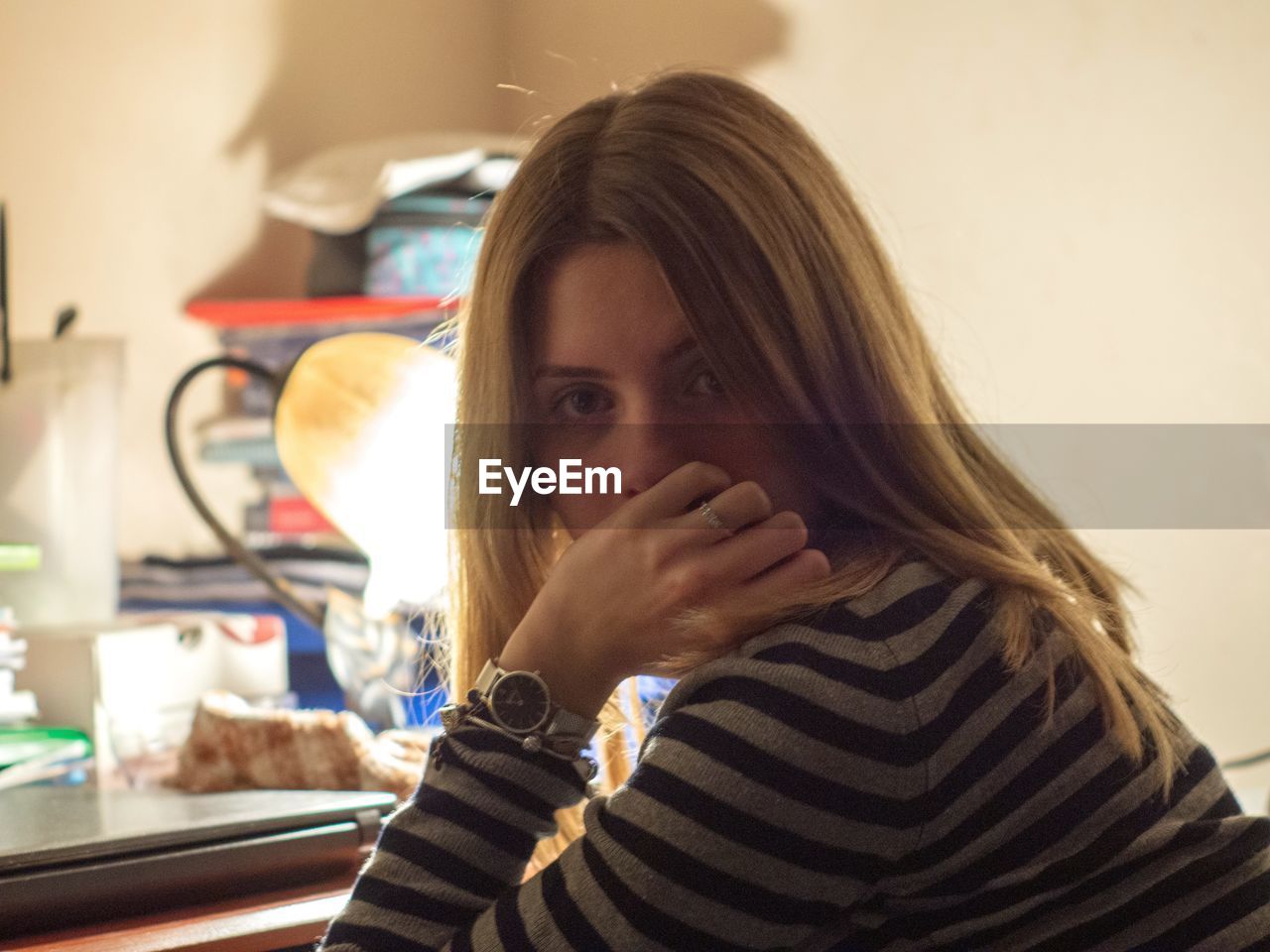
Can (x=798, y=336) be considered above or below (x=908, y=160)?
below

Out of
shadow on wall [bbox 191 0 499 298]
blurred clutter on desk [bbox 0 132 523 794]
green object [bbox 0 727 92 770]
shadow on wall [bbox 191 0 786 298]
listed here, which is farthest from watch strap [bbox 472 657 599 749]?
shadow on wall [bbox 191 0 499 298]

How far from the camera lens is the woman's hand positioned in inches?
22.9

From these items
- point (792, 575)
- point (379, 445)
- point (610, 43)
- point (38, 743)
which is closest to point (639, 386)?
point (792, 575)

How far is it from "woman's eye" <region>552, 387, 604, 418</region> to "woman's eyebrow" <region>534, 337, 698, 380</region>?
1 centimetres

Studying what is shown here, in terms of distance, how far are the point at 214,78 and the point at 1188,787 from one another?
1.56 meters

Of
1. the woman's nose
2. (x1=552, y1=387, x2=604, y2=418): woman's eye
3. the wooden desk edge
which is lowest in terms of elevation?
the wooden desk edge

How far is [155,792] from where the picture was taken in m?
0.86

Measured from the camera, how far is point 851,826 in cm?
50

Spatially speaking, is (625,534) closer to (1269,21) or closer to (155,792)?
(155,792)

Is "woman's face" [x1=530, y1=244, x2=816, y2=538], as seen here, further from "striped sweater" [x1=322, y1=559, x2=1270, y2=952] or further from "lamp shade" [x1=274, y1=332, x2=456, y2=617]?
"lamp shade" [x1=274, y1=332, x2=456, y2=617]

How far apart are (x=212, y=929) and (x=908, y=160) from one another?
3.66 feet

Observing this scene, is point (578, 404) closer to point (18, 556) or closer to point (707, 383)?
point (707, 383)

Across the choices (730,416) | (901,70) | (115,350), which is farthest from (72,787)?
(901,70)

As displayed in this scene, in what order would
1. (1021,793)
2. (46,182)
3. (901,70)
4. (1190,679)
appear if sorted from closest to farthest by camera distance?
(1021,793) < (1190,679) < (901,70) < (46,182)
